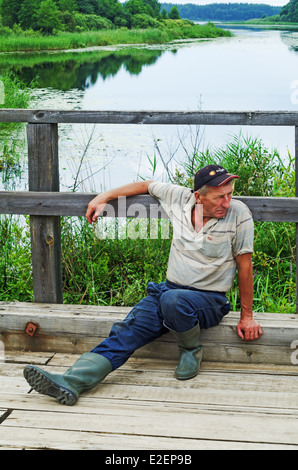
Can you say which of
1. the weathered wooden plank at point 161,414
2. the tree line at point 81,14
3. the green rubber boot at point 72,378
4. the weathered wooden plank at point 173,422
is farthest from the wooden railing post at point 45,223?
the tree line at point 81,14

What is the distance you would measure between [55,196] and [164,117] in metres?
0.67

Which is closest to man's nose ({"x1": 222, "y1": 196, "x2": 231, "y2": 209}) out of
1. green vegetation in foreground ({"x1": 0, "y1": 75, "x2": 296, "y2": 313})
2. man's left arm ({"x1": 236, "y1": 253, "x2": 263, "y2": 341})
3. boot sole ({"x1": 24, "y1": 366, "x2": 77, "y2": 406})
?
man's left arm ({"x1": 236, "y1": 253, "x2": 263, "y2": 341})

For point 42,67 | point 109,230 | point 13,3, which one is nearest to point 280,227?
point 109,230

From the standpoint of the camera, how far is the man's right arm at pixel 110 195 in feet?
10.7

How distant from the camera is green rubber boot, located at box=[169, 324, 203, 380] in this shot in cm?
303

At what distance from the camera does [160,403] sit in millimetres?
2818

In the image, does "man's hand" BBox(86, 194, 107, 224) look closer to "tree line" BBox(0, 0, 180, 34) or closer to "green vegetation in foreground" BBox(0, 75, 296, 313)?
"green vegetation in foreground" BBox(0, 75, 296, 313)

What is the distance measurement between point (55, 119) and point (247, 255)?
118cm

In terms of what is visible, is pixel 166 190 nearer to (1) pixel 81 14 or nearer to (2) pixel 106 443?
(2) pixel 106 443

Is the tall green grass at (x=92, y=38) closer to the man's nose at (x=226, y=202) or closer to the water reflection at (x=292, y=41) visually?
the water reflection at (x=292, y=41)

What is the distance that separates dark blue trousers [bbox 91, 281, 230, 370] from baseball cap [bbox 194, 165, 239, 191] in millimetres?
486

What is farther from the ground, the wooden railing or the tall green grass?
the tall green grass

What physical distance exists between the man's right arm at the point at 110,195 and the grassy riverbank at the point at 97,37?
42.7 feet

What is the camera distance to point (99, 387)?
9.82 ft
